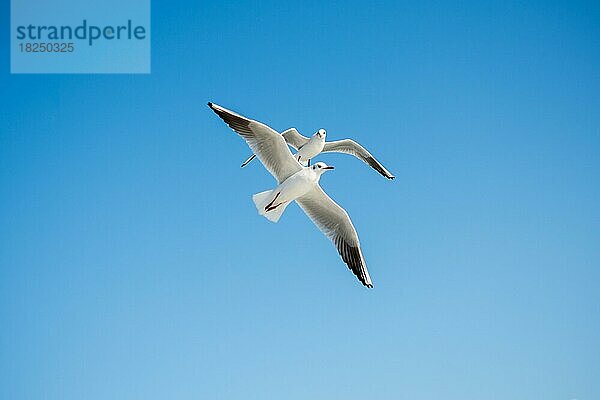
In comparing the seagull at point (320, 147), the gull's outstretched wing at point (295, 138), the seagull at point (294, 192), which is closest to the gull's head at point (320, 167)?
the seagull at point (294, 192)

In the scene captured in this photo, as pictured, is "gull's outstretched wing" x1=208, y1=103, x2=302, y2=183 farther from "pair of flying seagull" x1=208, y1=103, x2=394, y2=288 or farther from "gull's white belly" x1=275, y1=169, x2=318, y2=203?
"gull's white belly" x1=275, y1=169, x2=318, y2=203

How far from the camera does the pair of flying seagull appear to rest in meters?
9.61

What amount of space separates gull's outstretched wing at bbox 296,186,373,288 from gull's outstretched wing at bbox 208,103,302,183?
49cm

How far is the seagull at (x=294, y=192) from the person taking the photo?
31.5 feet

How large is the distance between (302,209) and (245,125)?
1.44 m

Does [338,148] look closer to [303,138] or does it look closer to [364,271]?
[303,138]

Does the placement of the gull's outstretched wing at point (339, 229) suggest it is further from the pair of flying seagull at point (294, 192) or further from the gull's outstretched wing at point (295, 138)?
the gull's outstretched wing at point (295, 138)

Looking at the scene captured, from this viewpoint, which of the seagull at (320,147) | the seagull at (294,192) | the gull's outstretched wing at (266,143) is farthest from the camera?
the seagull at (320,147)

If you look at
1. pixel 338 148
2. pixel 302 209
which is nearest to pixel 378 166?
pixel 338 148

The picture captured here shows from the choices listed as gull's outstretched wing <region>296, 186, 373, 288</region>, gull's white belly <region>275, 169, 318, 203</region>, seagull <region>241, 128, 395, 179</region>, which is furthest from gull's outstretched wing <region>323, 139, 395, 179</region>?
gull's white belly <region>275, 169, 318, 203</region>

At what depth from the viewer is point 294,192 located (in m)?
9.88

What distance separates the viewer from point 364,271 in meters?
10.4

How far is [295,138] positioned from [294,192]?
4.02m

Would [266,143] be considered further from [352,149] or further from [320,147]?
[352,149]
